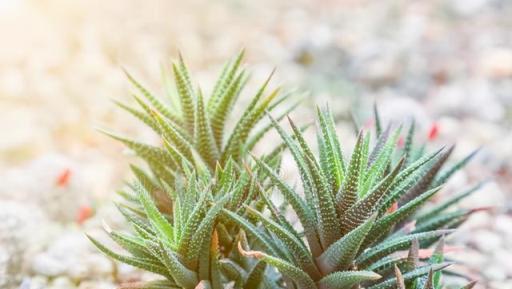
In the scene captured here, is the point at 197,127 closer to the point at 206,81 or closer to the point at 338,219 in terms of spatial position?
the point at 338,219

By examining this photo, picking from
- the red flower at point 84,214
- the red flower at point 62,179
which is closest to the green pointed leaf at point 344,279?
the red flower at point 84,214

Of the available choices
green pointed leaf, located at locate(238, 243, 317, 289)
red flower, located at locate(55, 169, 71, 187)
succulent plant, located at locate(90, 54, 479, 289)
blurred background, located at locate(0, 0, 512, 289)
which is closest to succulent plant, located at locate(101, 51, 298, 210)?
succulent plant, located at locate(90, 54, 479, 289)

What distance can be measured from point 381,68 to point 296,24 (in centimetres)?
115

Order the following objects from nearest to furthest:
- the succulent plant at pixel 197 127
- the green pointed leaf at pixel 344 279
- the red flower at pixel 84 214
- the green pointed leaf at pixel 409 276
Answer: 1. the green pointed leaf at pixel 344 279
2. the green pointed leaf at pixel 409 276
3. the succulent plant at pixel 197 127
4. the red flower at pixel 84 214

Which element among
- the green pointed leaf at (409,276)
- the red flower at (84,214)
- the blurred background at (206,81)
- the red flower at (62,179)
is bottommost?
the green pointed leaf at (409,276)

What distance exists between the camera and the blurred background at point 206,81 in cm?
345

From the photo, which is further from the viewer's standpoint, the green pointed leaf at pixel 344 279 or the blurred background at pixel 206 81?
the blurred background at pixel 206 81

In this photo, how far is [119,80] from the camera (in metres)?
5.20

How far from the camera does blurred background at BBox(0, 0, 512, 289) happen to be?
345 centimetres

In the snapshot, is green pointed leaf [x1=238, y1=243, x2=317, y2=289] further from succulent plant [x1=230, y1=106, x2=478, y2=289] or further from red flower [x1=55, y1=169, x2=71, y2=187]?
red flower [x1=55, y1=169, x2=71, y2=187]

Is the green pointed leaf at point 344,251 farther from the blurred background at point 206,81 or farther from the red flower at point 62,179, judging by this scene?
the red flower at point 62,179

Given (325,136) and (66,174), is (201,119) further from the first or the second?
(66,174)

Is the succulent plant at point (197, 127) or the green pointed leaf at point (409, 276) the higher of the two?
the succulent plant at point (197, 127)

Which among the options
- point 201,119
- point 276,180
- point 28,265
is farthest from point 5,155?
point 276,180
